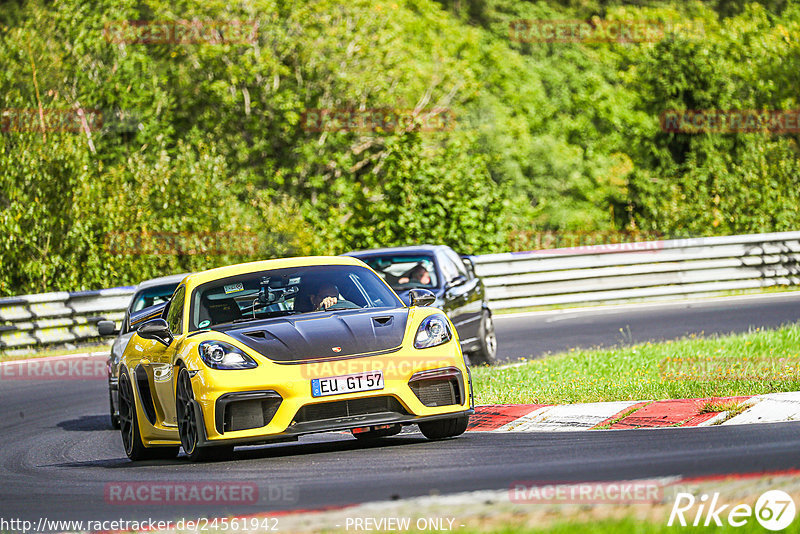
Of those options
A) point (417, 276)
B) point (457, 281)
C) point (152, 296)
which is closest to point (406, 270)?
point (417, 276)

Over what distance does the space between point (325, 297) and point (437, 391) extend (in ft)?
4.36

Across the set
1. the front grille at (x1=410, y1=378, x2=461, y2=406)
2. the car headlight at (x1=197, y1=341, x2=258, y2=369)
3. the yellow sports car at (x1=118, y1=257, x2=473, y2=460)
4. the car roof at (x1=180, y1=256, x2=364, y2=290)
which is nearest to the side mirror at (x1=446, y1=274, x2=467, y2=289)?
the car roof at (x1=180, y1=256, x2=364, y2=290)

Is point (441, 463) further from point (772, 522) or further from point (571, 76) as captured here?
point (571, 76)

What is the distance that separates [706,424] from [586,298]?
15696 millimetres

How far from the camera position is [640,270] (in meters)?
24.5

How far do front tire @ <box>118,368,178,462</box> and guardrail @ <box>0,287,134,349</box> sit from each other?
11.2m

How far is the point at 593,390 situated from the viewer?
11.0m

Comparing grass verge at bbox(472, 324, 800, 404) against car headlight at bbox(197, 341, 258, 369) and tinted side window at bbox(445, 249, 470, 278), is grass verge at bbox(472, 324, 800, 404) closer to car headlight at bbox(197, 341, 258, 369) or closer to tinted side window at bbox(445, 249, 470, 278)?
tinted side window at bbox(445, 249, 470, 278)

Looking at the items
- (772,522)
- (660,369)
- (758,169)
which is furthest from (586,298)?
(772,522)

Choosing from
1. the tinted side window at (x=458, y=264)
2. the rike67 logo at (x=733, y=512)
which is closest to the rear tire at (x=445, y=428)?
the rike67 logo at (x=733, y=512)

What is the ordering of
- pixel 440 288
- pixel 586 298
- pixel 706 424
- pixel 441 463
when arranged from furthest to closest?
1. pixel 586 298
2. pixel 440 288
3. pixel 706 424
4. pixel 441 463

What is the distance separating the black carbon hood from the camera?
8.26 meters

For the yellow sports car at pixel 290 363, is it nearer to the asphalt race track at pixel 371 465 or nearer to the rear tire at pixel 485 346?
the asphalt race track at pixel 371 465

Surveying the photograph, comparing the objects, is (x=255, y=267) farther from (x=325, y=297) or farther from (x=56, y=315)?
(x=56, y=315)
